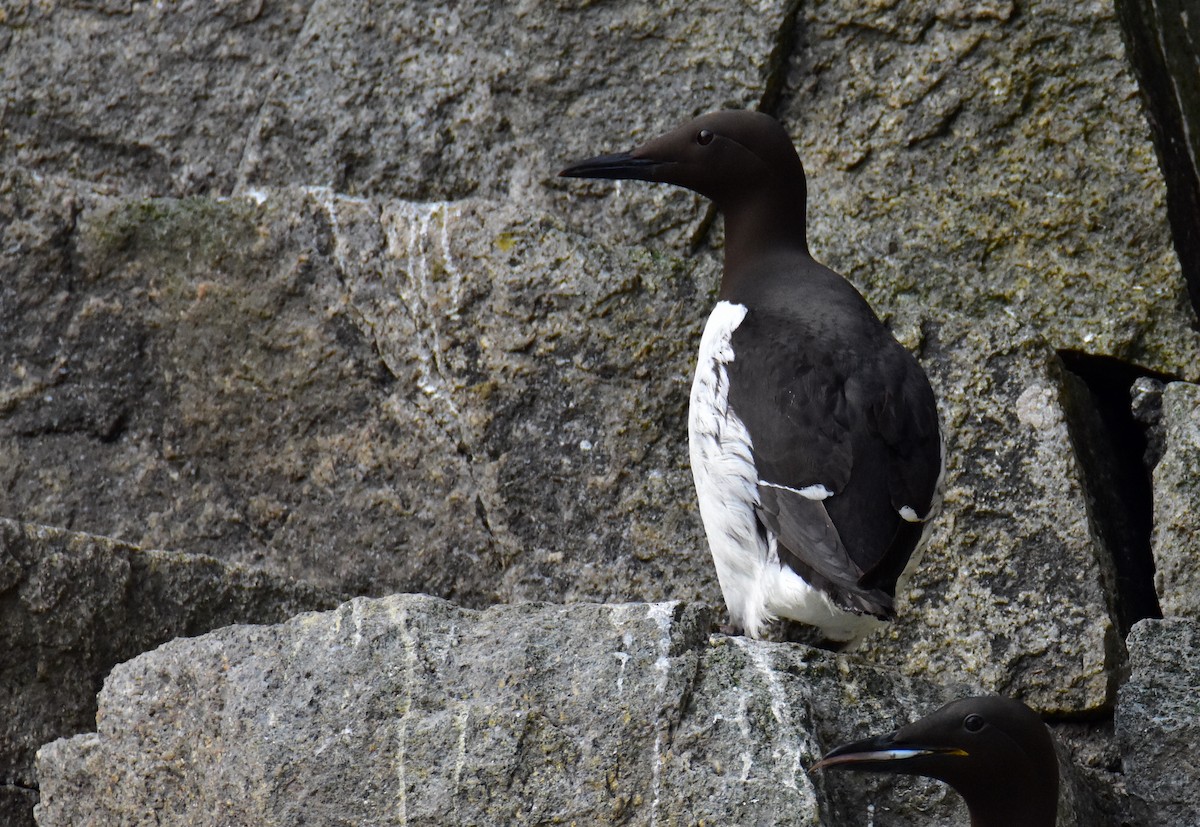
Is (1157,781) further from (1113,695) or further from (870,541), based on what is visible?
(870,541)

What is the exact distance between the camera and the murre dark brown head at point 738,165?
4422 millimetres

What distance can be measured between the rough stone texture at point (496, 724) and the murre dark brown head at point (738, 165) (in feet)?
4.94

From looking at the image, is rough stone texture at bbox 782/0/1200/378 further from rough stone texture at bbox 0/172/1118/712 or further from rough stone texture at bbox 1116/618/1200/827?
A: rough stone texture at bbox 1116/618/1200/827

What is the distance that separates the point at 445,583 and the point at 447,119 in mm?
1548

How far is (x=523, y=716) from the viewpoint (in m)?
3.06

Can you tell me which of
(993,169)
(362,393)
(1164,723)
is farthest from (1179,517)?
(362,393)

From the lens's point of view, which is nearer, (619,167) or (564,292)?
(619,167)

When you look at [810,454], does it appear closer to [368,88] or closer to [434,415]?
[434,415]

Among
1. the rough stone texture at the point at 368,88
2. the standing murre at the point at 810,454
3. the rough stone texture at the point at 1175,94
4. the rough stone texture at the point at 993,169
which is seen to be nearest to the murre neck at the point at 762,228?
the standing murre at the point at 810,454

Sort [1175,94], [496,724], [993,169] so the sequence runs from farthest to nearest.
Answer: [1175,94]
[993,169]
[496,724]

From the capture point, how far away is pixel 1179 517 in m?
4.36

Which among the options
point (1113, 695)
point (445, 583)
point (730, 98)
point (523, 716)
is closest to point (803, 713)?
point (523, 716)

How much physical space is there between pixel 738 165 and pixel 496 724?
1.94 m

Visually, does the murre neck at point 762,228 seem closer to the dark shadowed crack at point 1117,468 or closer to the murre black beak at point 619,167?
the murre black beak at point 619,167
